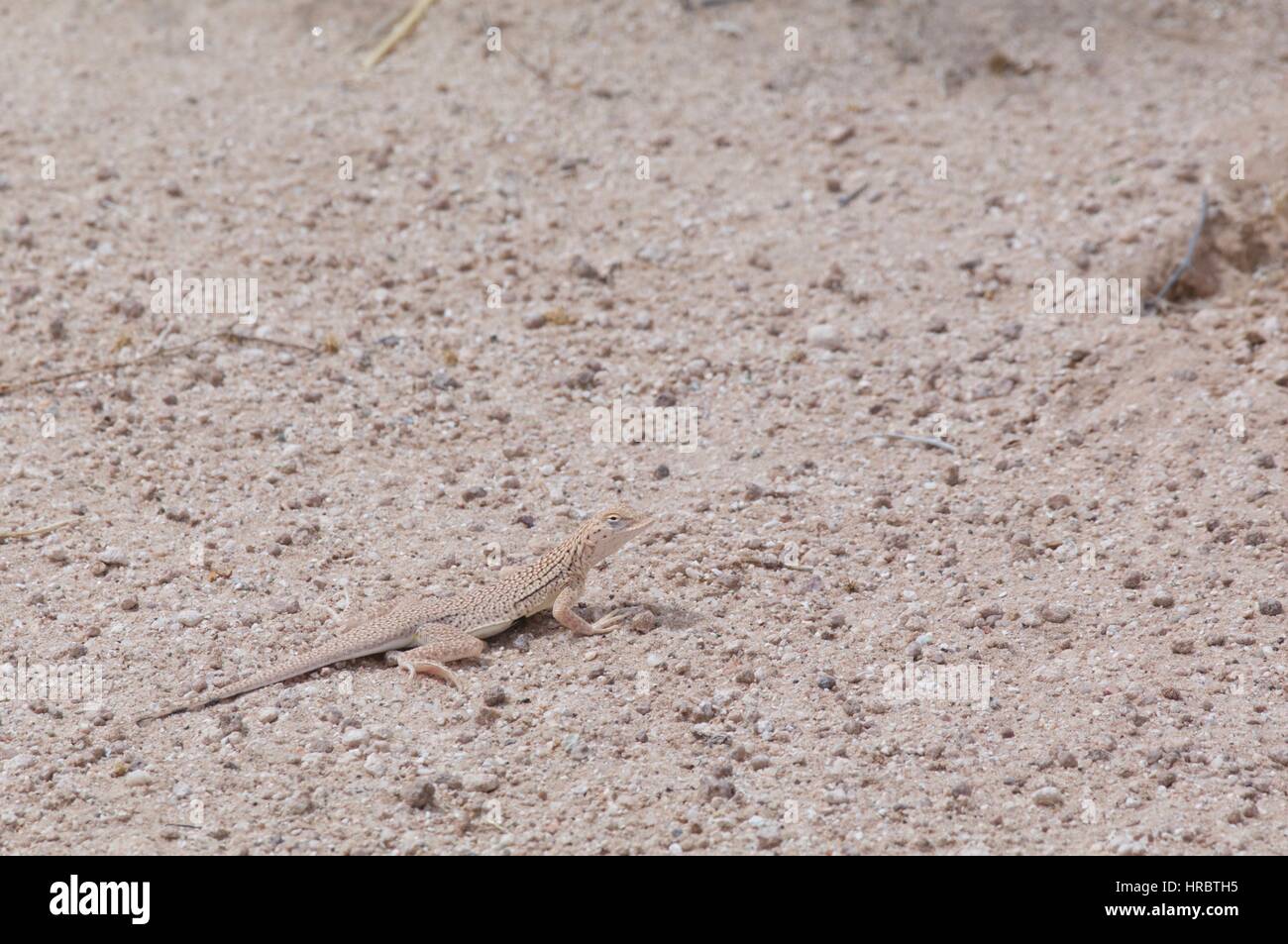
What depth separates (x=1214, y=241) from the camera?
848cm

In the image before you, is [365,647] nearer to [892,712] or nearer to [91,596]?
[91,596]

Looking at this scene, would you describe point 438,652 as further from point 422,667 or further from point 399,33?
point 399,33

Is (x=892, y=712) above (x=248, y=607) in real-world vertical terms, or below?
below

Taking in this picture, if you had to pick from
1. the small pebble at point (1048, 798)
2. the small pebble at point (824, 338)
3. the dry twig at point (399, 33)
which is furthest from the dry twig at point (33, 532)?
the dry twig at point (399, 33)

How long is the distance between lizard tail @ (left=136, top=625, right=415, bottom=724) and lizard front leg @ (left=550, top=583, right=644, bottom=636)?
64cm

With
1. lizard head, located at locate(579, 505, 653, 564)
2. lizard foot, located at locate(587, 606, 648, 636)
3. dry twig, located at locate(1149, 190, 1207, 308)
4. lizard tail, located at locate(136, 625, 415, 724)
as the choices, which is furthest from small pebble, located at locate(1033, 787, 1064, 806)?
Answer: dry twig, located at locate(1149, 190, 1207, 308)

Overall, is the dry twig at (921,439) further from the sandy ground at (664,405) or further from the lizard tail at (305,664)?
the lizard tail at (305,664)

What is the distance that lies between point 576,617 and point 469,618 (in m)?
0.46

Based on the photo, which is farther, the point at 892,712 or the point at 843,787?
the point at 892,712

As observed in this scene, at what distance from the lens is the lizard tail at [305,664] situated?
213 inches

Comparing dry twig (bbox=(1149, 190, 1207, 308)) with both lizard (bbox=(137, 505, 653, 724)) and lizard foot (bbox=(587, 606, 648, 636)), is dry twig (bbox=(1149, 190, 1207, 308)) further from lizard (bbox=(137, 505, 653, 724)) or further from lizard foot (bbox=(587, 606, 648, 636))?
lizard foot (bbox=(587, 606, 648, 636))

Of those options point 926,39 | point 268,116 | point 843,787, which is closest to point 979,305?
point 926,39

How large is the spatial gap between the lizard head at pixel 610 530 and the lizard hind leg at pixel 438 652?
26.1 inches

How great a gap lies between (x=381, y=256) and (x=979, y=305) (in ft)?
12.2
